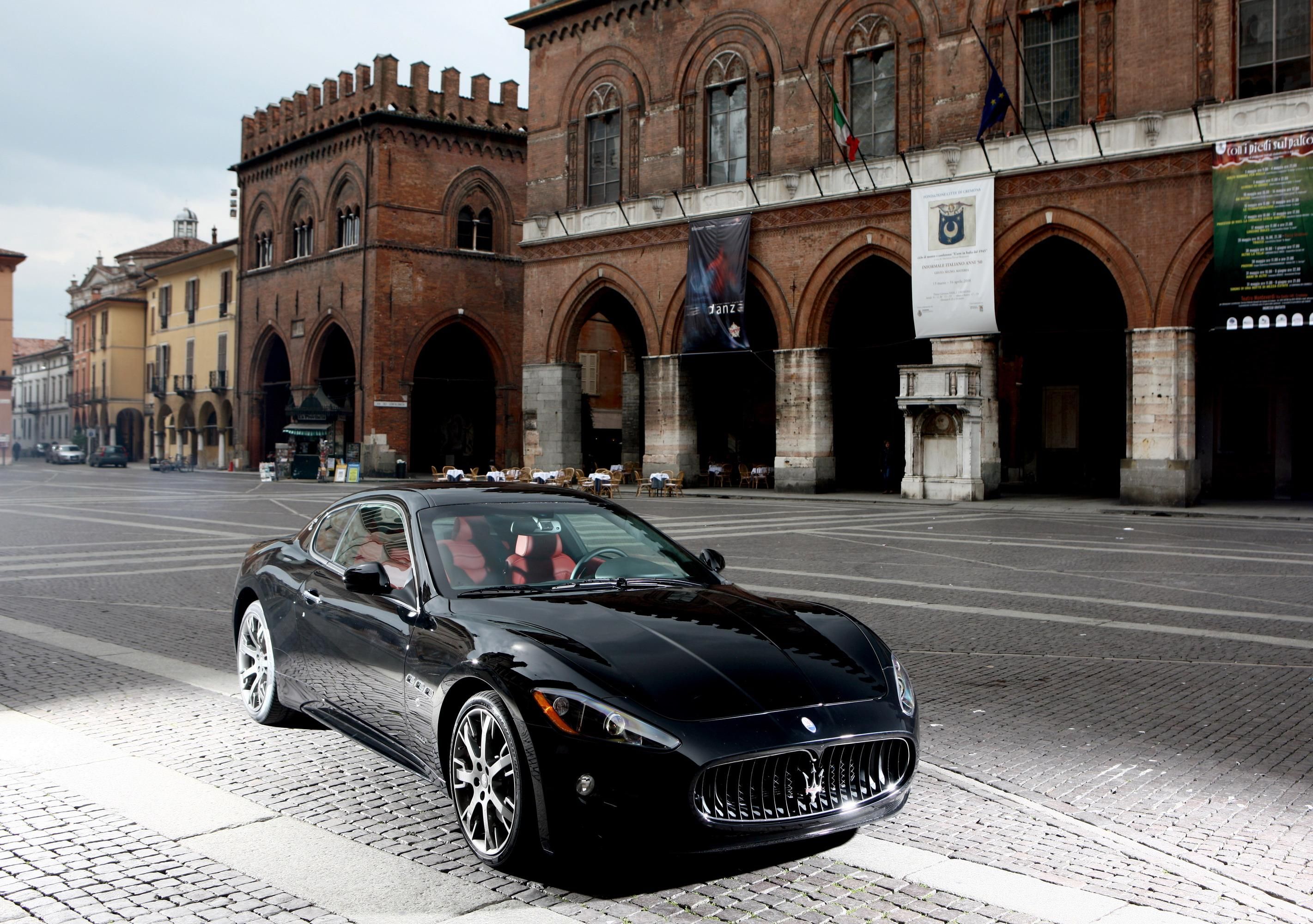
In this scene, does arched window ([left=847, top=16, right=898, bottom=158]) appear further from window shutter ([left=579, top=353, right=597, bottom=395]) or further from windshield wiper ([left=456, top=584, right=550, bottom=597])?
windshield wiper ([left=456, top=584, right=550, bottom=597])

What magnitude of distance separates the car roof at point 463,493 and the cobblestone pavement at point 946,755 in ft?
4.17

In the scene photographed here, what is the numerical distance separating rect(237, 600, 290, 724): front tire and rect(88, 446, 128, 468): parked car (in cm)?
6717

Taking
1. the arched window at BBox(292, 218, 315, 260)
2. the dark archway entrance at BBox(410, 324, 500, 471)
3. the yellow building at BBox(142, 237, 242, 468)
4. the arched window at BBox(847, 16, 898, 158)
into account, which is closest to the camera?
the arched window at BBox(847, 16, 898, 158)

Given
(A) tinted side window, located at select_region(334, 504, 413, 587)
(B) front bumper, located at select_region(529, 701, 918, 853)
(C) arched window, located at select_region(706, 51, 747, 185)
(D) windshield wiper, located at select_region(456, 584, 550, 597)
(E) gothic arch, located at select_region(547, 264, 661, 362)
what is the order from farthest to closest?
(E) gothic arch, located at select_region(547, 264, 661, 362), (C) arched window, located at select_region(706, 51, 747, 185), (A) tinted side window, located at select_region(334, 504, 413, 587), (D) windshield wiper, located at select_region(456, 584, 550, 597), (B) front bumper, located at select_region(529, 701, 918, 853)

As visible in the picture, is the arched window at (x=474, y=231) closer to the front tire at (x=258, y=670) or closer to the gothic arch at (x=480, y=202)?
the gothic arch at (x=480, y=202)

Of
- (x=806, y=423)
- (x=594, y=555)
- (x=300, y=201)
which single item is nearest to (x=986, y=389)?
(x=806, y=423)

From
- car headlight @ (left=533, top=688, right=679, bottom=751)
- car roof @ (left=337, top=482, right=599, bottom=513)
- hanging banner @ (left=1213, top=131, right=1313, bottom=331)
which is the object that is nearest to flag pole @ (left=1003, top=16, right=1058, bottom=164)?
hanging banner @ (left=1213, top=131, right=1313, bottom=331)

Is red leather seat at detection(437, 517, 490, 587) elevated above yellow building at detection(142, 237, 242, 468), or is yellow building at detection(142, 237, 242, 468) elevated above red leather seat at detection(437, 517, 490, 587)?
yellow building at detection(142, 237, 242, 468)

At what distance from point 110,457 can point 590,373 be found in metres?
35.0

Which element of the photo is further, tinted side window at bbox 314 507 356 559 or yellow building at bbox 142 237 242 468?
yellow building at bbox 142 237 242 468

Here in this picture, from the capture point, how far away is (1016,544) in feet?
57.4

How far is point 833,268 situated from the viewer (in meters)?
31.9

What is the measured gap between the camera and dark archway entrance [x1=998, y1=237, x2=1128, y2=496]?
33.2m

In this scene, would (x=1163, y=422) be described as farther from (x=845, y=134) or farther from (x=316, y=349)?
(x=316, y=349)
